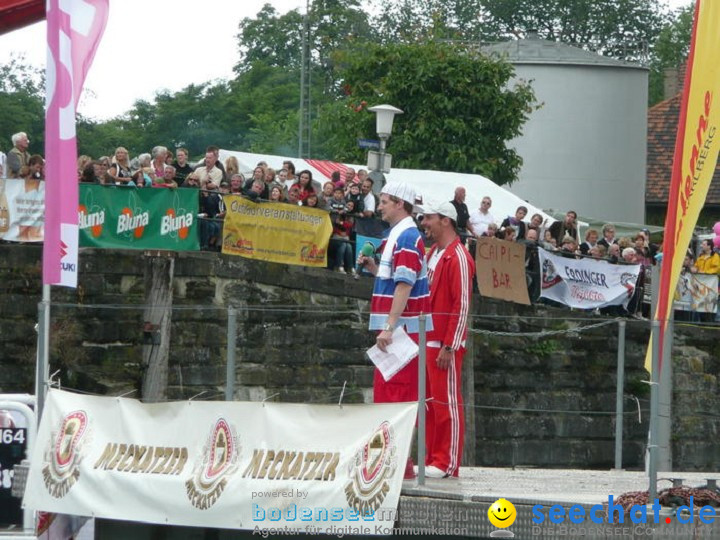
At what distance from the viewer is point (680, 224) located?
838 cm

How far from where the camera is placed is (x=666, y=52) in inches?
2931

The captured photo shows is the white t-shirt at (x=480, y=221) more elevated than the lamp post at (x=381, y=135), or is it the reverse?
the lamp post at (x=381, y=135)

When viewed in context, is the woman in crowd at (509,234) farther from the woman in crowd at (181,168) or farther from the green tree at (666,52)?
the green tree at (666,52)

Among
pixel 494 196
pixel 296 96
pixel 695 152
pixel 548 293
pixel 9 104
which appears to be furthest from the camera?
pixel 296 96

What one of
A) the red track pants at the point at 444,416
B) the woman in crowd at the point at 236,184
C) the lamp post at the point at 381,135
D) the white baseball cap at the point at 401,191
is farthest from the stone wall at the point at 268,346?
the red track pants at the point at 444,416

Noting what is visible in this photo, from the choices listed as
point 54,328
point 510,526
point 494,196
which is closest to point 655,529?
point 510,526

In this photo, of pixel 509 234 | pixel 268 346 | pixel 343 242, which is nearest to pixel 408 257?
pixel 268 346

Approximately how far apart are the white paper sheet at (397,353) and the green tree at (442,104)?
82.9ft

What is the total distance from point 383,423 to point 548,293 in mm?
14384

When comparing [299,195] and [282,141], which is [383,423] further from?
[282,141]

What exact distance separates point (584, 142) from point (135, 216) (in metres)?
28.4

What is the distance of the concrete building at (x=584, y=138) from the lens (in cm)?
4559

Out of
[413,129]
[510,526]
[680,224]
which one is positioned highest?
[413,129]

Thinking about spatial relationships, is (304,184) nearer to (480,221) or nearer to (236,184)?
(236,184)
